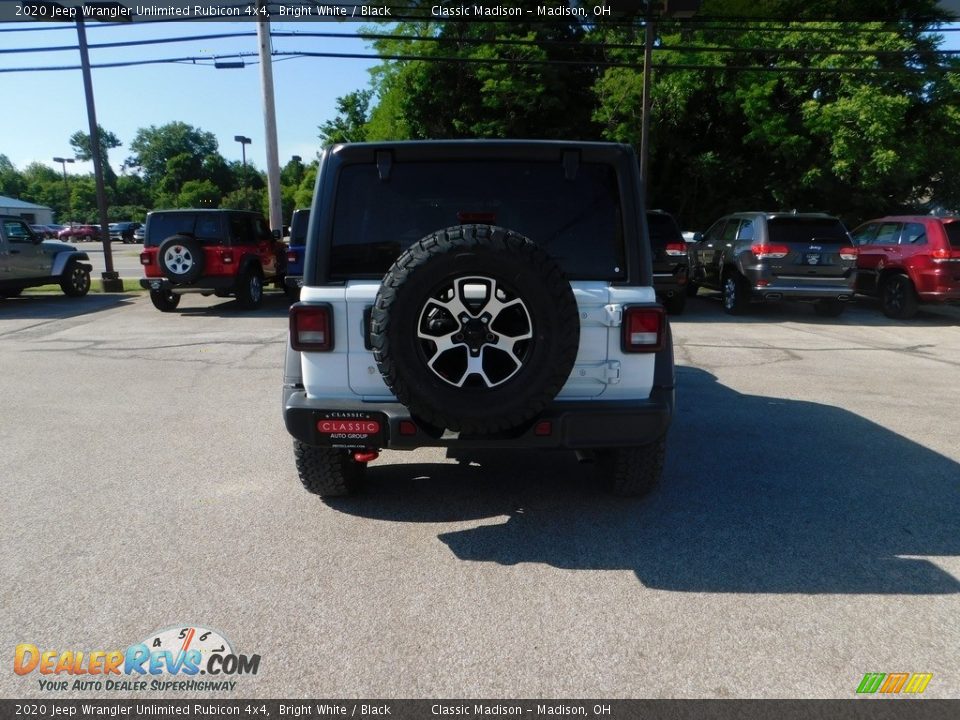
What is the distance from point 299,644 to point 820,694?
6.40ft

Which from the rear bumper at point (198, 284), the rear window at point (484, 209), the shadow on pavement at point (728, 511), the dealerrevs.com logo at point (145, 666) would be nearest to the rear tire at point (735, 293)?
the shadow on pavement at point (728, 511)

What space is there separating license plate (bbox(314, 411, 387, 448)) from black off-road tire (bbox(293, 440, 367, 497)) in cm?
40

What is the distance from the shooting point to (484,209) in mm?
3760

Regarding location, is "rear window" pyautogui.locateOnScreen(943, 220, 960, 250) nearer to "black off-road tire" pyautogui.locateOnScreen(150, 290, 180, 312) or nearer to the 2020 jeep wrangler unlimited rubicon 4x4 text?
the 2020 jeep wrangler unlimited rubicon 4x4 text

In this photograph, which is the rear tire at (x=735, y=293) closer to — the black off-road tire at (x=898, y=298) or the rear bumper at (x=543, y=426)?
the black off-road tire at (x=898, y=298)

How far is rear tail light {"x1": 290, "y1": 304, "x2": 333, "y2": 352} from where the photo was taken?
3564 millimetres

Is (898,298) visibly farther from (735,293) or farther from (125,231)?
(125,231)

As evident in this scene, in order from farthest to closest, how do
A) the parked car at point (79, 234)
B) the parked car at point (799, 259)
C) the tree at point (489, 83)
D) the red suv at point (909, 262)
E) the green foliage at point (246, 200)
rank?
1. the green foliage at point (246, 200)
2. the parked car at point (79, 234)
3. the tree at point (489, 83)
4. the parked car at point (799, 259)
5. the red suv at point (909, 262)

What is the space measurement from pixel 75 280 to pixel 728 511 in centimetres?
1619

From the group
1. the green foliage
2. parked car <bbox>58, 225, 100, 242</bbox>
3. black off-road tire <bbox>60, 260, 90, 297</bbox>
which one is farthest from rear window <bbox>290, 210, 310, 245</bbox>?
the green foliage

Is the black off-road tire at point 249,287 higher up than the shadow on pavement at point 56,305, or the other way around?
the black off-road tire at point 249,287

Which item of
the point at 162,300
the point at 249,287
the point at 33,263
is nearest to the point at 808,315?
the point at 249,287

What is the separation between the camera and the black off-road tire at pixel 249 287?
1312cm

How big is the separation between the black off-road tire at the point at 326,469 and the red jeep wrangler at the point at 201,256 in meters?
9.35
